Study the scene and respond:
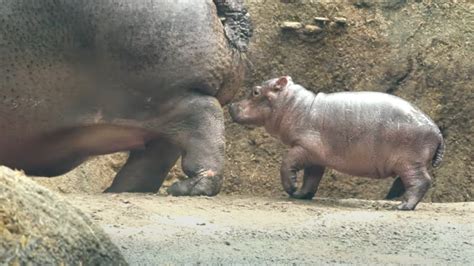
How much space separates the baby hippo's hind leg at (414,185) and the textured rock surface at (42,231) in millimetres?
2318

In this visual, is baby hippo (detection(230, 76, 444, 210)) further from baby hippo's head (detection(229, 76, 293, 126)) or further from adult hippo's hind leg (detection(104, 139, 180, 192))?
adult hippo's hind leg (detection(104, 139, 180, 192))

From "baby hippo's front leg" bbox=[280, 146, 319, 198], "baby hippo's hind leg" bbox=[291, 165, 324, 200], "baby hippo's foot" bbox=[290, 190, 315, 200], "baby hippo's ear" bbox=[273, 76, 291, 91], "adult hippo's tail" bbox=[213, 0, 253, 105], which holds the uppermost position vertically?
"adult hippo's tail" bbox=[213, 0, 253, 105]

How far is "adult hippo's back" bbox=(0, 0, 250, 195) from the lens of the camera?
4844 millimetres

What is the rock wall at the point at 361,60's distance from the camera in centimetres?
679

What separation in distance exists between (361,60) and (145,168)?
2.05m

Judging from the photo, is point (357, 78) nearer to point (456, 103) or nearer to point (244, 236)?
point (456, 103)

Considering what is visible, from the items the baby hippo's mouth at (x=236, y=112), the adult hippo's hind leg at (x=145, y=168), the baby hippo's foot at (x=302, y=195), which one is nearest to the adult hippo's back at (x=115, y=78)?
the adult hippo's hind leg at (x=145, y=168)

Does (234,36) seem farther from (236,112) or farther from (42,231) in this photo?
(42,231)

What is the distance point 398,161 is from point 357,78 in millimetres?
1914

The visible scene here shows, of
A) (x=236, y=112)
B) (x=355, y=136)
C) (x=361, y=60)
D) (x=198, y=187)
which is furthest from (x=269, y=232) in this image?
(x=361, y=60)

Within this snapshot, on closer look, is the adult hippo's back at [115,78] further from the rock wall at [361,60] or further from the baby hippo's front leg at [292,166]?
the rock wall at [361,60]

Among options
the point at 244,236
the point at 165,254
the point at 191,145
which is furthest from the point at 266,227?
the point at 191,145

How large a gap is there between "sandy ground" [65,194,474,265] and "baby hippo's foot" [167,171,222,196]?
0.25 meters

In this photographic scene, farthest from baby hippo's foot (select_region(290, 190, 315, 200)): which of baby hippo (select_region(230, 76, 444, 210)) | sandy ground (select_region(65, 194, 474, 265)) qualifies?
sandy ground (select_region(65, 194, 474, 265))
